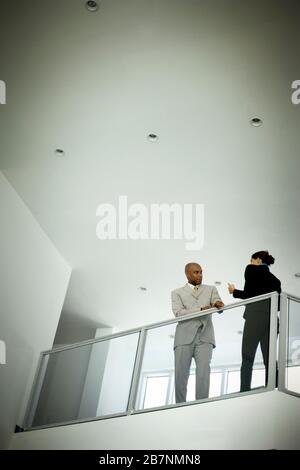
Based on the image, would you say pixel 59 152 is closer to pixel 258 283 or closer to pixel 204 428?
pixel 258 283

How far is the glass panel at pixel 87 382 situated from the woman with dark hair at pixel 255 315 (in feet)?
4.42

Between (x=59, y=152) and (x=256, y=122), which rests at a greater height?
(x=256, y=122)

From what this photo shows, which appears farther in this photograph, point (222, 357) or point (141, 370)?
point (141, 370)

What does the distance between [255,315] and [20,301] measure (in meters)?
3.83

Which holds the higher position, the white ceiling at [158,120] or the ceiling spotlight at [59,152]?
the white ceiling at [158,120]

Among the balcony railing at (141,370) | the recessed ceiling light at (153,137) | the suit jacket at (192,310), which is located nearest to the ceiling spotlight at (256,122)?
the recessed ceiling light at (153,137)

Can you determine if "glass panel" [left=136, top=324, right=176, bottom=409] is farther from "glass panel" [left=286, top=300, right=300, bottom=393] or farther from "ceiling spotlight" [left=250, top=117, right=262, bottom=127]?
"ceiling spotlight" [left=250, top=117, right=262, bottom=127]

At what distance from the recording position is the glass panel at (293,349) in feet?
18.2

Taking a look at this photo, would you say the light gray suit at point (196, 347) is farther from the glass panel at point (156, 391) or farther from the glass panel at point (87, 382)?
the glass panel at point (87, 382)

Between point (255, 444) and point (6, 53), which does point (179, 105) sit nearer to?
point (6, 53)

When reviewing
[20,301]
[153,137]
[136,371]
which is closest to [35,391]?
[20,301]

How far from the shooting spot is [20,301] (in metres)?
8.55

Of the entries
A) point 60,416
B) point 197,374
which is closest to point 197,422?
point 197,374

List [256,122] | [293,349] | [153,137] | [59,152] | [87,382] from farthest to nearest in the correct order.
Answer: [87,382] → [59,152] → [153,137] → [256,122] → [293,349]
